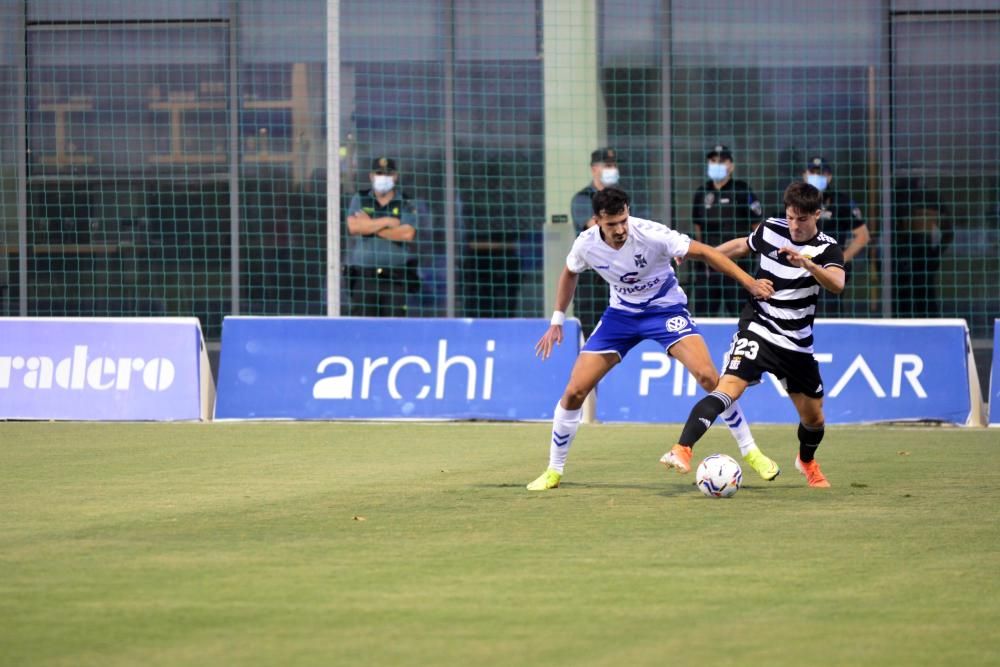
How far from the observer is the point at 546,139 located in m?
19.3

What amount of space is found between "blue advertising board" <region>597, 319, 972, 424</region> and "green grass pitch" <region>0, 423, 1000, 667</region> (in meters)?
3.18

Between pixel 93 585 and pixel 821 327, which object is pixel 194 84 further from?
pixel 93 585

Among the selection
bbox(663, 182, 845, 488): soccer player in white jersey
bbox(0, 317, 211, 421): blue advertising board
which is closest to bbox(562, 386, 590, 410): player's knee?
bbox(663, 182, 845, 488): soccer player in white jersey

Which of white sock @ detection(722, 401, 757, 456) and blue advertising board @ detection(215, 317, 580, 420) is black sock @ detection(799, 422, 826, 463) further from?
blue advertising board @ detection(215, 317, 580, 420)

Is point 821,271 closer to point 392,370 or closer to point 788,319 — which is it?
point 788,319

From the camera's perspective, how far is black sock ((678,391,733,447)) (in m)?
9.46

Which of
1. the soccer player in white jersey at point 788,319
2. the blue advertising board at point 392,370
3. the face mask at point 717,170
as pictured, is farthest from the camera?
the face mask at point 717,170

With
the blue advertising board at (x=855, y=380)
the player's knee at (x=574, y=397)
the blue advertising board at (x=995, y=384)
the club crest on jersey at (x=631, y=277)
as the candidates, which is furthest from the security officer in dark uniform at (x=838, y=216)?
the player's knee at (x=574, y=397)

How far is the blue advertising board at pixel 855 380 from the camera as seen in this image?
1553 centimetres

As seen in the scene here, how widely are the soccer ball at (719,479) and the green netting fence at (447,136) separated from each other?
9.95 metres

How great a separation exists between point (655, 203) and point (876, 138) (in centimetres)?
276

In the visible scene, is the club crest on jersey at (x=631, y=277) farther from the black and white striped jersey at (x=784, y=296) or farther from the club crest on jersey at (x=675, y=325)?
the black and white striped jersey at (x=784, y=296)

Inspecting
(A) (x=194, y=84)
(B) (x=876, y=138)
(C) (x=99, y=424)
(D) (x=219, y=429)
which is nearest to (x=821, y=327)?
(B) (x=876, y=138)

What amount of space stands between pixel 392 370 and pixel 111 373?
9.12 ft
